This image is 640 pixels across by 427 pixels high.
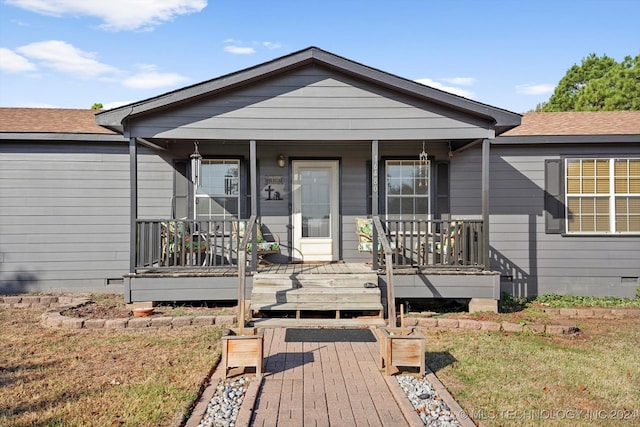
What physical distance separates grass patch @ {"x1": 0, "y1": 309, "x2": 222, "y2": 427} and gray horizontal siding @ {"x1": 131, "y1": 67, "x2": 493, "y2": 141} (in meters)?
2.99

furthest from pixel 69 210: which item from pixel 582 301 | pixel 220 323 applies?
pixel 582 301

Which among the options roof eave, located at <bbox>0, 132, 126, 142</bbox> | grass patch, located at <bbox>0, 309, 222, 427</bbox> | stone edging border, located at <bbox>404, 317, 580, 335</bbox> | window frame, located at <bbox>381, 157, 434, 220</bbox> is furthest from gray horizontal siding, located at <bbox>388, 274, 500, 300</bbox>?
roof eave, located at <bbox>0, 132, 126, 142</bbox>

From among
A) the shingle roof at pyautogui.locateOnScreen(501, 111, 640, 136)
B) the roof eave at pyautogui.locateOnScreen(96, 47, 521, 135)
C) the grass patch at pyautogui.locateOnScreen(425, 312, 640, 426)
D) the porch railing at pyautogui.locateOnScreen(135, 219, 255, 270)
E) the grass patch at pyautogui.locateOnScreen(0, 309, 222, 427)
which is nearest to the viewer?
the grass patch at pyautogui.locateOnScreen(0, 309, 222, 427)

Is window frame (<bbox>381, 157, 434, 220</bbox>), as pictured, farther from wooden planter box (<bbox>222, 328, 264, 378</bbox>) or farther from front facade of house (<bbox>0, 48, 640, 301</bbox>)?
wooden planter box (<bbox>222, 328, 264, 378</bbox>)

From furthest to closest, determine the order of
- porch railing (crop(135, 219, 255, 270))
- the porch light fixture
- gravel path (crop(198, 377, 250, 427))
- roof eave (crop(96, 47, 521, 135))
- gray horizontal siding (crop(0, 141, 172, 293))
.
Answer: gray horizontal siding (crop(0, 141, 172, 293)) → the porch light fixture → porch railing (crop(135, 219, 255, 270)) → roof eave (crop(96, 47, 521, 135)) → gravel path (crop(198, 377, 250, 427))

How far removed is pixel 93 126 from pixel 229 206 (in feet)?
10.1

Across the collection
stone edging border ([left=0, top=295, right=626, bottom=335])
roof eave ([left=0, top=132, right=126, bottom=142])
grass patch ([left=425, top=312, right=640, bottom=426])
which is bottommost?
grass patch ([left=425, top=312, right=640, bottom=426])

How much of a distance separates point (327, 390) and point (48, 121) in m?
Answer: 7.79

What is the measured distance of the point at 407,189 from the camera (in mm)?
8133

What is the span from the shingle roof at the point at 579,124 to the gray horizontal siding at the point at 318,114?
2.14m

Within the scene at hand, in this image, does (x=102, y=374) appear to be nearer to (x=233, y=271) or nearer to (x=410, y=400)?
(x=410, y=400)

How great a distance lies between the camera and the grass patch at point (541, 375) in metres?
3.27

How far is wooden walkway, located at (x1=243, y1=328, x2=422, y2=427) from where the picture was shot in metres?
3.10

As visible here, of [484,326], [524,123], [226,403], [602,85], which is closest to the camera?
[226,403]
